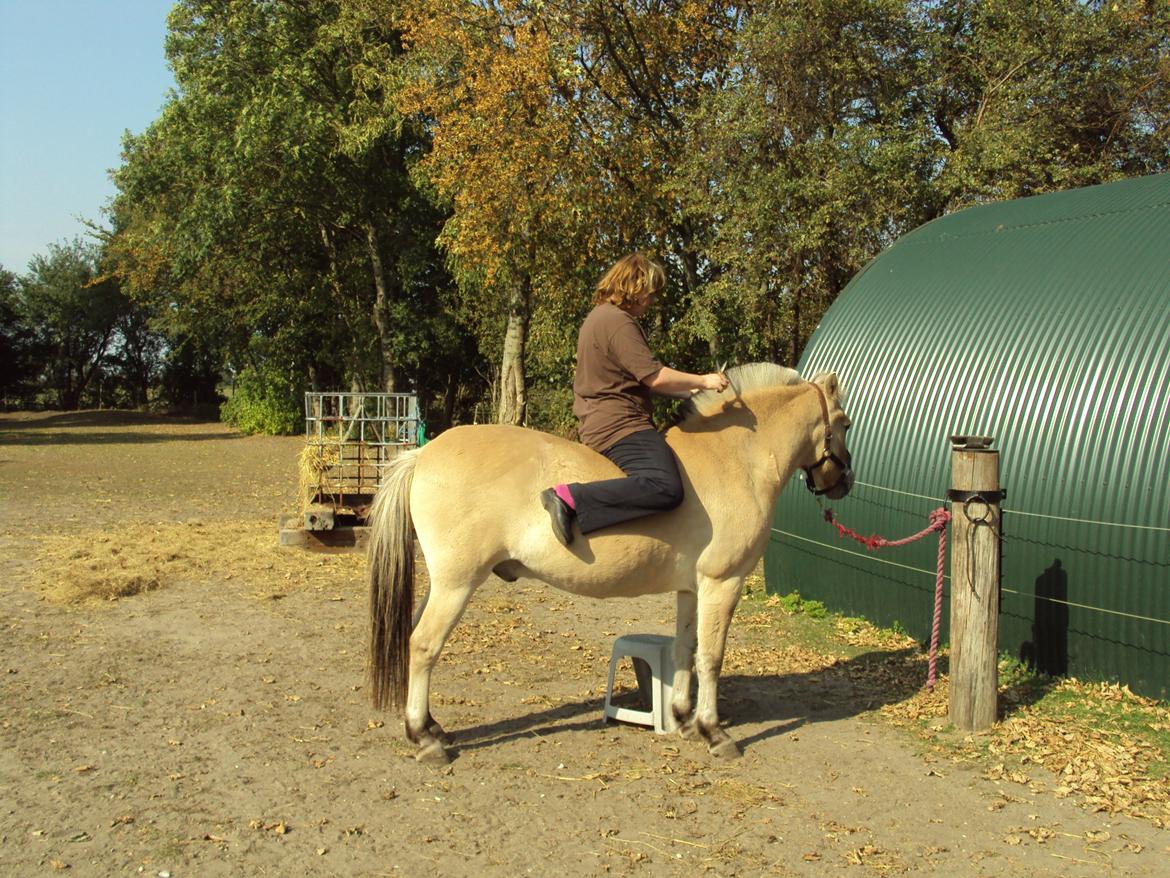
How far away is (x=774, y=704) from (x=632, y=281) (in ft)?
10.3

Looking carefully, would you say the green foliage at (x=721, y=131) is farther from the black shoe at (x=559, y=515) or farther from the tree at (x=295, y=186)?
the black shoe at (x=559, y=515)

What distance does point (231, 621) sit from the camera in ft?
28.9

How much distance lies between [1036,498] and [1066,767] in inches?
98.3

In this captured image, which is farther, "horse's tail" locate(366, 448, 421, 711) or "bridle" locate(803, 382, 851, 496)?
"bridle" locate(803, 382, 851, 496)

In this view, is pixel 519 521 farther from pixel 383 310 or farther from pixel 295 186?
pixel 383 310

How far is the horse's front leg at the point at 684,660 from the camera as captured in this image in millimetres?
6000

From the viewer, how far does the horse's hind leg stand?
213 inches

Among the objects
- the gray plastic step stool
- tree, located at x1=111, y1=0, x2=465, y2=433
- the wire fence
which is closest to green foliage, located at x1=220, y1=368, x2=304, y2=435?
tree, located at x1=111, y1=0, x2=465, y2=433

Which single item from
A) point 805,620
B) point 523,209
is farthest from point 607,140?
point 805,620

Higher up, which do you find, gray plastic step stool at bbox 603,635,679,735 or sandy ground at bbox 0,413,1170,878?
gray plastic step stool at bbox 603,635,679,735

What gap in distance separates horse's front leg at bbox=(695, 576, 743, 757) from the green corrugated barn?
2.93 meters

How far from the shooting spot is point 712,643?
5.79m

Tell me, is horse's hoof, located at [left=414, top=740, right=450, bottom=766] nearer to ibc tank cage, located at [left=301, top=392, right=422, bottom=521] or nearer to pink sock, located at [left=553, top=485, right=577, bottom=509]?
pink sock, located at [left=553, top=485, right=577, bottom=509]

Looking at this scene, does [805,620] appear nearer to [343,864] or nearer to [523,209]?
[343,864]
